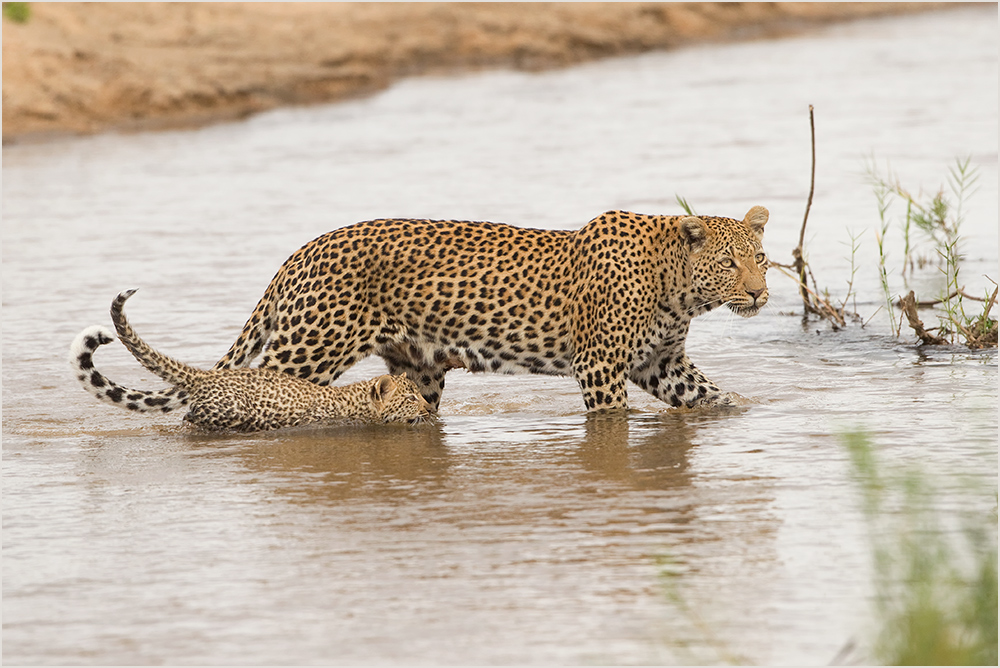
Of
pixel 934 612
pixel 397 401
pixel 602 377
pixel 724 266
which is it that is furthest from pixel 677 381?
pixel 934 612

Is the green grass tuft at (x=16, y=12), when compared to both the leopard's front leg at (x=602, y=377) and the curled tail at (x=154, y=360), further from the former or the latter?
the leopard's front leg at (x=602, y=377)

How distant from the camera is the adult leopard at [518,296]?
8445 millimetres

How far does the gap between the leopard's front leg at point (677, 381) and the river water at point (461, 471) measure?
12 centimetres

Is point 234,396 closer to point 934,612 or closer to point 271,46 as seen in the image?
point 934,612

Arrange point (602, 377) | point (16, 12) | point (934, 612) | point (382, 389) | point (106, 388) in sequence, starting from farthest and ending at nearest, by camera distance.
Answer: point (16, 12), point (382, 389), point (602, 377), point (106, 388), point (934, 612)

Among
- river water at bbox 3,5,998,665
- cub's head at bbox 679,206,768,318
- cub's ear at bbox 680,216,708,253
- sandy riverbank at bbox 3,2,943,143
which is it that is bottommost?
river water at bbox 3,5,998,665

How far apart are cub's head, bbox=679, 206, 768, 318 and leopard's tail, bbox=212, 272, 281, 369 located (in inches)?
84.5

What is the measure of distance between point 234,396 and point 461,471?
1.43 metres

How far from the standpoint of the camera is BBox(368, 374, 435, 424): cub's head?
8578 mm

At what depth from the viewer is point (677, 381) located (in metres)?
8.78

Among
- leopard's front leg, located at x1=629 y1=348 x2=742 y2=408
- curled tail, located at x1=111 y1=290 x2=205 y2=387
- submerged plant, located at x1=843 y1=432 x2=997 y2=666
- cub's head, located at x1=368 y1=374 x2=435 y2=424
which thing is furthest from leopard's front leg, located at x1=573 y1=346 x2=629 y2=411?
submerged plant, located at x1=843 y1=432 x2=997 y2=666

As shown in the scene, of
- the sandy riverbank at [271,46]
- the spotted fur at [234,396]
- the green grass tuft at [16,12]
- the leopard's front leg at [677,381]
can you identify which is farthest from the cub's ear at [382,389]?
the green grass tuft at [16,12]

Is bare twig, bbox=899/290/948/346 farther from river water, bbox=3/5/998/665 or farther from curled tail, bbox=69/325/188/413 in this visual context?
curled tail, bbox=69/325/188/413

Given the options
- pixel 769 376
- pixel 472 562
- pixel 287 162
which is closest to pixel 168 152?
pixel 287 162
